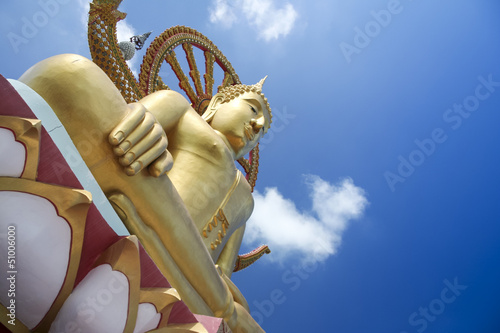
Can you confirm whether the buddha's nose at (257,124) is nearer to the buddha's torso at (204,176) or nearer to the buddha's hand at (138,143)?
the buddha's torso at (204,176)

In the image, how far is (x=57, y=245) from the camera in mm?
1812

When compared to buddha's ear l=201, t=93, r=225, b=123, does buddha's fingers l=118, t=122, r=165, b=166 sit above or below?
below

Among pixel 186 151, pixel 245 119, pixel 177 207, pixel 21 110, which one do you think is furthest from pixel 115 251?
pixel 245 119

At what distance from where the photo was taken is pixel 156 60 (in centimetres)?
503

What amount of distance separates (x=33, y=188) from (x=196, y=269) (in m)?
1.57

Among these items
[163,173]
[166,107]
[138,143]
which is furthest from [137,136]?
[166,107]

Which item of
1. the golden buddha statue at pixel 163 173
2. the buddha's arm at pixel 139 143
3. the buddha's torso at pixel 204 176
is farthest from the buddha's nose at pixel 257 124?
the buddha's arm at pixel 139 143

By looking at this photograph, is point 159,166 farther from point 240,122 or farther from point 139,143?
point 240,122

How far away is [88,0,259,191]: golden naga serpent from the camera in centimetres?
429

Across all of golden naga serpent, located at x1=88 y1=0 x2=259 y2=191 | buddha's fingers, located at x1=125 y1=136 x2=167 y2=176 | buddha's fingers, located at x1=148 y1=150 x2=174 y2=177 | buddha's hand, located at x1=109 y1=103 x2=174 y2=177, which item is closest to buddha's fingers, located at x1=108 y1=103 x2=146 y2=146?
buddha's hand, located at x1=109 y1=103 x2=174 y2=177

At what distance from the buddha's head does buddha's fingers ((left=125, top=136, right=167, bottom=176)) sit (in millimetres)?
1927

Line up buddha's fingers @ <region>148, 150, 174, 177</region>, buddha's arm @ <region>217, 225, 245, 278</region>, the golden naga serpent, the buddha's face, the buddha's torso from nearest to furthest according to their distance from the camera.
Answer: buddha's fingers @ <region>148, 150, 174, 177</region>, the buddha's torso, the golden naga serpent, buddha's arm @ <region>217, 225, 245, 278</region>, the buddha's face

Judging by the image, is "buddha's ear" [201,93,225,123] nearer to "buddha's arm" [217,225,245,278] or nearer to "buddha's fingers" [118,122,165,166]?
"buddha's arm" [217,225,245,278]

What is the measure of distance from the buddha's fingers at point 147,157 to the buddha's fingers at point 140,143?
0.02 m
